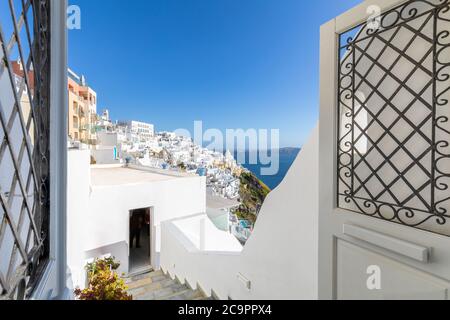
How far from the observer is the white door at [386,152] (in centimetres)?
76

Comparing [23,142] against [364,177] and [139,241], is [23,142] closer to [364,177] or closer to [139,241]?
[364,177]

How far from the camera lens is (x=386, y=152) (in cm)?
93

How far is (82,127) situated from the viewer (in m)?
10.9

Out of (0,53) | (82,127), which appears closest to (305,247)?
(0,53)

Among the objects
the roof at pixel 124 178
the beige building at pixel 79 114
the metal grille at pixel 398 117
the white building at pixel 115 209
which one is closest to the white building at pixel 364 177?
the metal grille at pixel 398 117

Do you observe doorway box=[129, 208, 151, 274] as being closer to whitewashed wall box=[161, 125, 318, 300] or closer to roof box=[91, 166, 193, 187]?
roof box=[91, 166, 193, 187]

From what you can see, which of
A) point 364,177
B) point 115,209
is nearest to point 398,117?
point 364,177

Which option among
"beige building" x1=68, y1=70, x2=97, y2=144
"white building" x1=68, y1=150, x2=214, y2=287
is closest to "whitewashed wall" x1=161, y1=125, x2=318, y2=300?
"white building" x1=68, y1=150, x2=214, y2=287

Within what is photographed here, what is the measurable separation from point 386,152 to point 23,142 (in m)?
1.44

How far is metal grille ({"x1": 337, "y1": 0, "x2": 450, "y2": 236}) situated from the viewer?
0.76 meters

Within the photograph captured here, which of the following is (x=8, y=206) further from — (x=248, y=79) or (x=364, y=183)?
(x=248, y=79)

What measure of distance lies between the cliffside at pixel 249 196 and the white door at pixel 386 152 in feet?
18.3

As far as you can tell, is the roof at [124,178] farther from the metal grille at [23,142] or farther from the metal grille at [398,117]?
the metal grille at [398,117]

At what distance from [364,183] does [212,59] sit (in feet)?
31.4
